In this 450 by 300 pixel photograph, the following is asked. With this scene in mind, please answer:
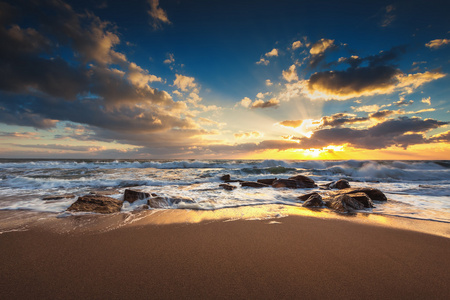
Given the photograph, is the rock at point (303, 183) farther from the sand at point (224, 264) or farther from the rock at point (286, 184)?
the sand at point (224, 264)

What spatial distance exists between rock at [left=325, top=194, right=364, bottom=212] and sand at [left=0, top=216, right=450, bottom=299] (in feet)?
4.89

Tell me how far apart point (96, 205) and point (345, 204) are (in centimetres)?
653

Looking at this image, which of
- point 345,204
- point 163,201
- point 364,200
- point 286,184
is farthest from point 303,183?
point 163,201

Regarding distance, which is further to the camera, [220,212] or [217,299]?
[220,212]

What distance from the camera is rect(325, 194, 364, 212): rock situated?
478 centimetres

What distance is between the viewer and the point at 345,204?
15.9 ft

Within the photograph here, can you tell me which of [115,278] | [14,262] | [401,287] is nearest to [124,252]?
[115,278]

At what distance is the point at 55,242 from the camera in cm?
265

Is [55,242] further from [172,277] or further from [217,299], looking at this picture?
[217,299]

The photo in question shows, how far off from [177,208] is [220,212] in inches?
48.9

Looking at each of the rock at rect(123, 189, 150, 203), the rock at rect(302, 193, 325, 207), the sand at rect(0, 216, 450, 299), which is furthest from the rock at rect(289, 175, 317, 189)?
the rock at rect(123, 189, 150, 203)

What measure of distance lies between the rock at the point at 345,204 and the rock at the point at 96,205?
577 centimetres

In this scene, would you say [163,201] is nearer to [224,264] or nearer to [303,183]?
[224,264]

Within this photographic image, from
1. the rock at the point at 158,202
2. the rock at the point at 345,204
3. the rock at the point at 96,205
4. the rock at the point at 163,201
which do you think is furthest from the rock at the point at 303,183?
the rock at the point at 96,205
